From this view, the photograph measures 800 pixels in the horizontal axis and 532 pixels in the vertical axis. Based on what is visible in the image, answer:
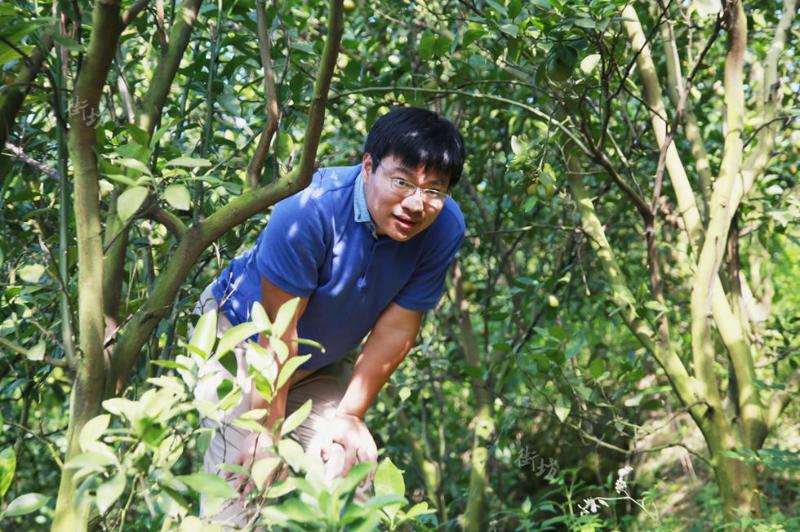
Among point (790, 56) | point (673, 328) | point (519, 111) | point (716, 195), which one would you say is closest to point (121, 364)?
point (716, 195)

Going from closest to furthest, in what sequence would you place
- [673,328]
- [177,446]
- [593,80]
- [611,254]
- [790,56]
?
1. [177,446]
2. [593,80]
3. [611,254]
4. [790,56]
5. [673,328]

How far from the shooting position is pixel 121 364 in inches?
58.9

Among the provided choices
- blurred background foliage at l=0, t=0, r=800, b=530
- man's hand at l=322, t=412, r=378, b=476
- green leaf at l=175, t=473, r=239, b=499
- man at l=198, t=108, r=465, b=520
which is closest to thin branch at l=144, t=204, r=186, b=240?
blurred background foliage at l=0, t=0, r=800, b=530

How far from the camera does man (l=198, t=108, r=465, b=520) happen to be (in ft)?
6.46

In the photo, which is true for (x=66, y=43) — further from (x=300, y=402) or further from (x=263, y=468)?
(x=300, y=402)

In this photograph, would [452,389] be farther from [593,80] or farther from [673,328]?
[593,80]

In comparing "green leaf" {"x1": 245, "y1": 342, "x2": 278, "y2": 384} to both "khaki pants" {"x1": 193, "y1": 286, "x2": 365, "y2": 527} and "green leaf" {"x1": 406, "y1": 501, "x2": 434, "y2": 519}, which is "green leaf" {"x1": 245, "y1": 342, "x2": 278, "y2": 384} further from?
"khaki pants" {"x1": 193, "y1": 286, "x2": 365, "y2": 527}

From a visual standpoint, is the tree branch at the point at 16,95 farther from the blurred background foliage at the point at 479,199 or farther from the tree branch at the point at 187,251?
the tree branch at the point at 187,251

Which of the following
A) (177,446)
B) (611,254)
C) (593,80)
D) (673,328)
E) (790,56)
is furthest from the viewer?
(673,328)

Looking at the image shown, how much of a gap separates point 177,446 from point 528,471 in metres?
3.79

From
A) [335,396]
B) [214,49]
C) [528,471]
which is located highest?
[214,49]

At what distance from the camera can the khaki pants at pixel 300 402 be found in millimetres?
2148

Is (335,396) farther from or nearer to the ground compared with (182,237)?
nearer to the ground

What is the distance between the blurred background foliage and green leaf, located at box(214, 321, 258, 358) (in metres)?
0.16
